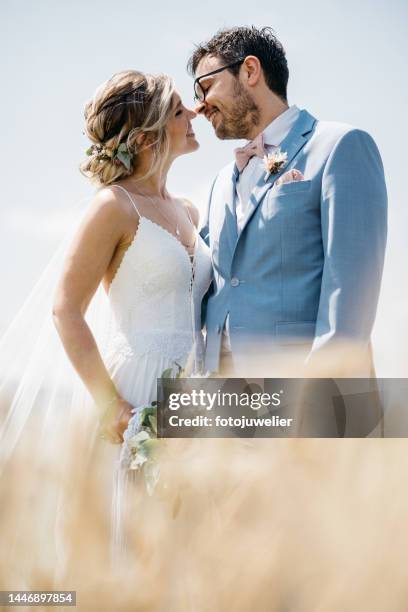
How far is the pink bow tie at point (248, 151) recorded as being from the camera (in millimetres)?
2635

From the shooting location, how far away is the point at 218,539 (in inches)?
24.5

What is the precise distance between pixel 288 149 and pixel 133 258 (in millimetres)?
754

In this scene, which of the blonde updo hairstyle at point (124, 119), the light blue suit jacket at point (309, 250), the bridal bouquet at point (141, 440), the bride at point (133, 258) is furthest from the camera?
the blonde updo hairstyle at point (124, 119)

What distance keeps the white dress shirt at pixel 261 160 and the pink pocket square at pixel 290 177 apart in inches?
6.1

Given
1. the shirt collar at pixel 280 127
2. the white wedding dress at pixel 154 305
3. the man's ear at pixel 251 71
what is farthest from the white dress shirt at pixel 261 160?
the white wedding dress at pixel 154 305

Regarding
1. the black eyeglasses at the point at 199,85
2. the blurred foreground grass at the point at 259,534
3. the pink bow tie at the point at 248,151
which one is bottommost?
the blurred foreground grass at the point at 259,534

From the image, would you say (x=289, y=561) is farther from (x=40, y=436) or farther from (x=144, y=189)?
(x=144, y=189)

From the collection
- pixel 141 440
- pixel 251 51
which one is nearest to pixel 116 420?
pixel 141 440

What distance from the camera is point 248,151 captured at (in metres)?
2.67

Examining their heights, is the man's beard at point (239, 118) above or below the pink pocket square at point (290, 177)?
→ above

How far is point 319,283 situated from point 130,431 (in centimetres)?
85

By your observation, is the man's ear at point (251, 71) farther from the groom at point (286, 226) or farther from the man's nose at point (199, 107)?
the man's nose at point (199, 107)

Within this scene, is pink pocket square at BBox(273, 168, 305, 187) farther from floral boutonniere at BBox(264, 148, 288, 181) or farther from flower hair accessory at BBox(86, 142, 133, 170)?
flower hair accessory at BBox(86, 142, 133, 170)

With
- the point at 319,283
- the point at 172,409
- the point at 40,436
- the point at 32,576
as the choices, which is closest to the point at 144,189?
the point at 319,283
